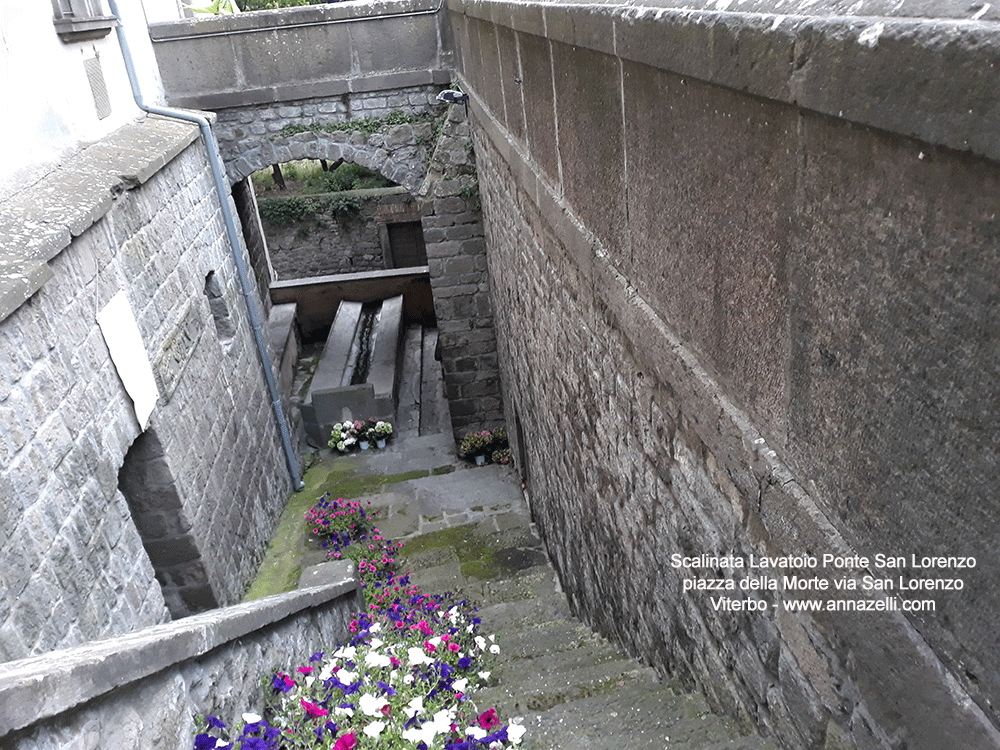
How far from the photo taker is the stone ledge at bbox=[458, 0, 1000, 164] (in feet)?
3.01

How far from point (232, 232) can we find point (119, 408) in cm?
333

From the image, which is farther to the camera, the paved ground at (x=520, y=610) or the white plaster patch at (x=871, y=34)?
the paved ground at (x=520, y=610)

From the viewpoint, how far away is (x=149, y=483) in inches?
193

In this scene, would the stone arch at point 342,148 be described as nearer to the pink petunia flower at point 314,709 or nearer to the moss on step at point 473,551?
the moss on step at point 473,551

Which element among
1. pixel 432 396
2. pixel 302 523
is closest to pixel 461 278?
pixel 302 523

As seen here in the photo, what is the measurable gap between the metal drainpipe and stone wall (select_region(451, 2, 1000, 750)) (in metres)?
4.59

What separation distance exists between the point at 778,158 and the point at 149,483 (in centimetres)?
455

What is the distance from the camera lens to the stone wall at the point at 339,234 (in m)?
19.9

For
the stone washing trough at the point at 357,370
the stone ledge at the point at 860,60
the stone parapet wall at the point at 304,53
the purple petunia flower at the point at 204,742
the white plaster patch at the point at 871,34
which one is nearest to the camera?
the stone ledge at the point at 860,60

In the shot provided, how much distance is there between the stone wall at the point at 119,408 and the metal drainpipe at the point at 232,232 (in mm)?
140

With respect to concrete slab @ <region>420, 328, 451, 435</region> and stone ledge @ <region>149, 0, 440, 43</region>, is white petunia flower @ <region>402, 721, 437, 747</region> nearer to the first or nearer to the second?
stone ledge @ <region>149, 0, 440, 43</region>

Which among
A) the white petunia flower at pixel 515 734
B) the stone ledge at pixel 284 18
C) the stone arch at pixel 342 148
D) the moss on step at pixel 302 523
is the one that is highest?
the stone ledge at pixel 284 18

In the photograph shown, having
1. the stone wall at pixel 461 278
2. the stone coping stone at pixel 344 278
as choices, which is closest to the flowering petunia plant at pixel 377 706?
the stone wall at pixel 461 278

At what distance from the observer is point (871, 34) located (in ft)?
3.50
